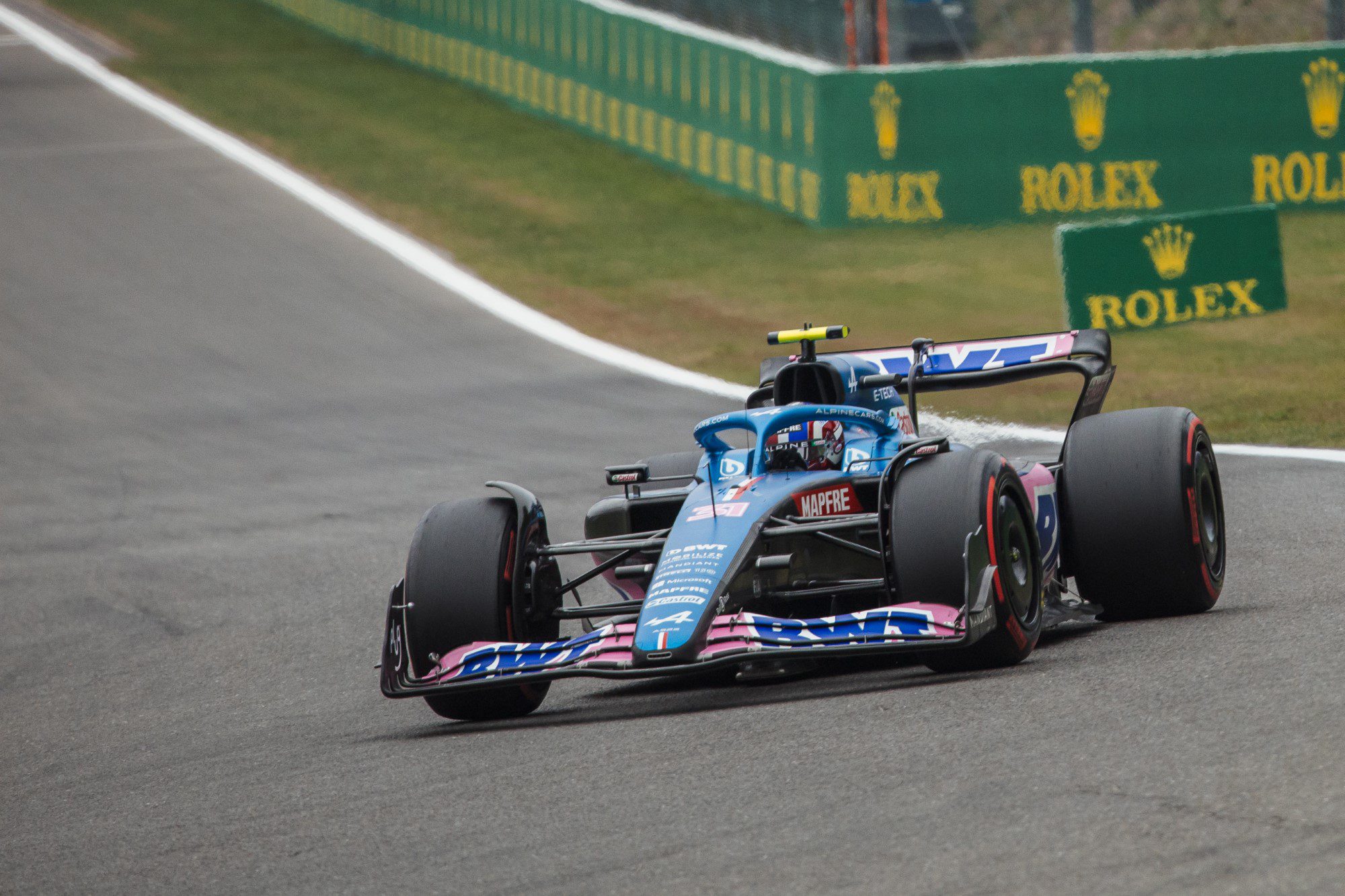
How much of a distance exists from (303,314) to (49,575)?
948 centimetres

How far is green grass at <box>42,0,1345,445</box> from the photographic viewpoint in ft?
52.2

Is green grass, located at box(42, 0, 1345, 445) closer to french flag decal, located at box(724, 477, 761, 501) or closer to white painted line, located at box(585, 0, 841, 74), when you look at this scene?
white painted line, located at box(585, 0, 841, 74)

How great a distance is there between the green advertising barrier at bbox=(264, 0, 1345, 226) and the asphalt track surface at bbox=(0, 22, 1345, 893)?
6800 mm

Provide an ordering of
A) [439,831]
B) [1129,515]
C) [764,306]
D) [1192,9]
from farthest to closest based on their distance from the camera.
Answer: [1192,9] → [764,306] → [1129,515] → [439,831]

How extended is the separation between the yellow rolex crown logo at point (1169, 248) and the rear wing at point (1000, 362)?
307 inches

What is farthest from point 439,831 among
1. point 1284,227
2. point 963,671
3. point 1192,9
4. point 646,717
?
point 1192,9

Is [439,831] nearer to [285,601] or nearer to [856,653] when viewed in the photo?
[856,653]

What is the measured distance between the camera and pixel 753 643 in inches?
262

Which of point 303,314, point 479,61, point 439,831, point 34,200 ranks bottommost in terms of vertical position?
point 439,831

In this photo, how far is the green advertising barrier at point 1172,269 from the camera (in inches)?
645

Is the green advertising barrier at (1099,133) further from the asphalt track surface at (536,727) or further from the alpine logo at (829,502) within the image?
the alpine logo at (829,502)

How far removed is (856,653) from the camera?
6.64m

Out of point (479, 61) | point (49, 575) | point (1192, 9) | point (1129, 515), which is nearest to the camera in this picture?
point (1129, 515)

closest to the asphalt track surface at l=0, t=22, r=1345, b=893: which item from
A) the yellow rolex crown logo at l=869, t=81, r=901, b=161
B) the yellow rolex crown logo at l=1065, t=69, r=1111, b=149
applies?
the yellow rolex crown logo at l=869, t=81, r=901, b=161
